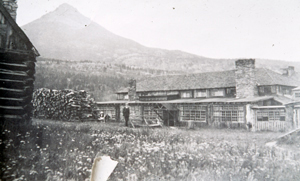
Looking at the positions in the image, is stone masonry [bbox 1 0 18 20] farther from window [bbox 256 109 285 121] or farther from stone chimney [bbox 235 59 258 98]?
window [bbox 256 109 285 121]

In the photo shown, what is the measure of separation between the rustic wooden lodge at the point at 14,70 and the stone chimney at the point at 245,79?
473 centimetres

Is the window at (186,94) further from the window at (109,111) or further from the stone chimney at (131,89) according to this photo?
the window at (109,111)

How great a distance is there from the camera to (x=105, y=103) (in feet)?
14.5

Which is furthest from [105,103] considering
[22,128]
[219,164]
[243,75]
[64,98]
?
[243,75]

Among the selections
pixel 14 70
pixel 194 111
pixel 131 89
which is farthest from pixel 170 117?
pixel 14 70

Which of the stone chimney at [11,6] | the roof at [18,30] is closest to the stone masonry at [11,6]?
the stone chimney at [11,6]

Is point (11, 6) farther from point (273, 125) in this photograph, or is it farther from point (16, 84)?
point (273, 125)

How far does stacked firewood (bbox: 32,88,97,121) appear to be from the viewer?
13.1ft

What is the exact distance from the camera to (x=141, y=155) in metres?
3.55

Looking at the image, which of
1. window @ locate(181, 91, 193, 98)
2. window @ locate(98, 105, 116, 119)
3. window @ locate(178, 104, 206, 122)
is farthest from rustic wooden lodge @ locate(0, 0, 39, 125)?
window @ locate(181, 91, 193, 98)

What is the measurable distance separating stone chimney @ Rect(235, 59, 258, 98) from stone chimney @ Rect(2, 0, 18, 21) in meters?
5.16

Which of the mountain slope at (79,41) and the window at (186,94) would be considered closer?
the mountain slope at (79,41)

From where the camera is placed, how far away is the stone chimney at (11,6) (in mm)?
4059

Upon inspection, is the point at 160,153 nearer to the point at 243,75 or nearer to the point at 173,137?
the point at 173,137
